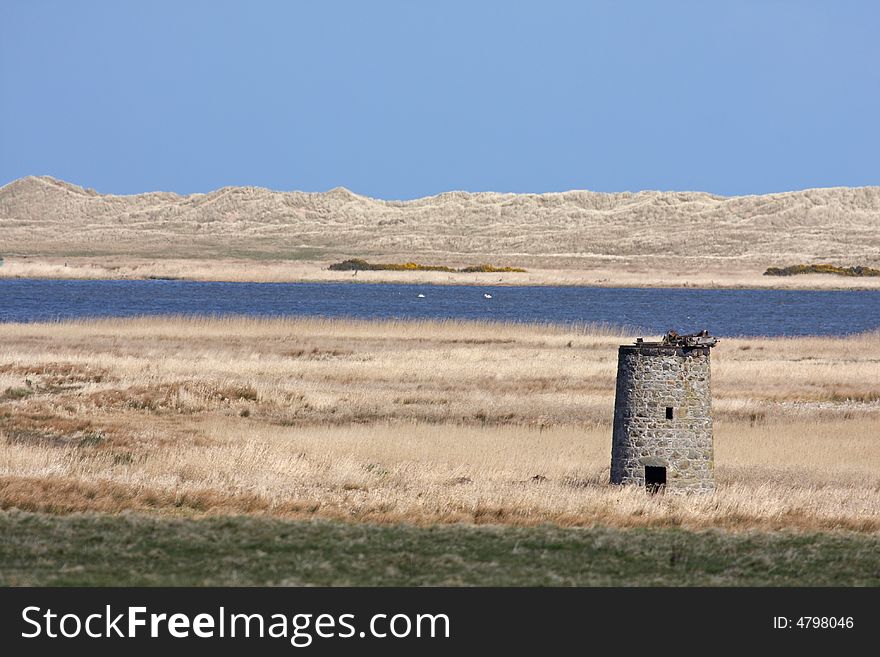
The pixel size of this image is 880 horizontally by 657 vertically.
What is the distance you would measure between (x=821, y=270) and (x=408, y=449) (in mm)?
110198

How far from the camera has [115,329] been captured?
55438mm

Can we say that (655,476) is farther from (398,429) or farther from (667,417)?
(398,429)

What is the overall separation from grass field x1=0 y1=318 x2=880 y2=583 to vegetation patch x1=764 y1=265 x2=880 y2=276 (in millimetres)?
78260

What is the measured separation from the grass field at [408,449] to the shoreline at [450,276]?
67.5 m

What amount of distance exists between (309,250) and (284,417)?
454 ft

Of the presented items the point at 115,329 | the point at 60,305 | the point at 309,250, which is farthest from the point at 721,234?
the point at 115,329

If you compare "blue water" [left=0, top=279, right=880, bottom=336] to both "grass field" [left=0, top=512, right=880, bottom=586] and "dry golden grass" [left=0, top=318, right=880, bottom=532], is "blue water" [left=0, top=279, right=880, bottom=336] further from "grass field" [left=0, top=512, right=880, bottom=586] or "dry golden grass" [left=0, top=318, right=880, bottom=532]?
"grass field" [left=0, top=512, right=880, bottom=586]

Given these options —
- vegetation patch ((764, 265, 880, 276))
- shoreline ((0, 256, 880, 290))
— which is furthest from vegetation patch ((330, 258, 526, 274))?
vegetation patch ((764, 265, 880, 276))

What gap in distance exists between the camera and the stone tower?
20.7 m

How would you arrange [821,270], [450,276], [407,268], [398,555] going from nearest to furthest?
[398,555]
[450,276]
[821,270]
[407,268]

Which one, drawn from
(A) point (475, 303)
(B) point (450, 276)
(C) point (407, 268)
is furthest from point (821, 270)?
(A) point (475, 303)

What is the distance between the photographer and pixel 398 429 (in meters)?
29.0

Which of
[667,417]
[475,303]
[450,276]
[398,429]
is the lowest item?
[398,429]

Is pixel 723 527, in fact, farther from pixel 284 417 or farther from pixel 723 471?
pixel 284 417
